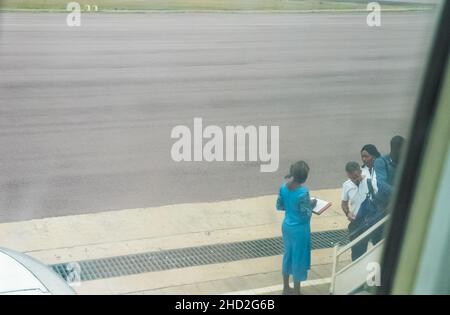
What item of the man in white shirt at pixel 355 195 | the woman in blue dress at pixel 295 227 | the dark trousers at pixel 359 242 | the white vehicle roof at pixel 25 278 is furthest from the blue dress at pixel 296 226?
the white vehicle roof at pixel 25 278

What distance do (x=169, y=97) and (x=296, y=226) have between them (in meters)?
4.16

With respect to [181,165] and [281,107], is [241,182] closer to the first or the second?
[181,165]

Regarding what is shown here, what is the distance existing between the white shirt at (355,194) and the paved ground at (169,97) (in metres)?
0.94

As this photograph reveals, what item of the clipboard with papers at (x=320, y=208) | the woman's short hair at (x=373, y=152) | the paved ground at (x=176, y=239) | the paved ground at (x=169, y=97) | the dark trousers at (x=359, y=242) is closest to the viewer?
the dark trousers at (x=359, y=242)

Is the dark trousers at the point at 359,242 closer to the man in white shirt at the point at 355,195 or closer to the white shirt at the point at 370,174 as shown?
the man in white shirt at the point at 355,195

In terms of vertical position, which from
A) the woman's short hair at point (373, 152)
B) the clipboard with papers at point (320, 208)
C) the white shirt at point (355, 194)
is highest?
the woman's short hair at point (373, 152)

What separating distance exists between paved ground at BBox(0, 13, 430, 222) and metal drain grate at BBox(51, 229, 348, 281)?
0.83m

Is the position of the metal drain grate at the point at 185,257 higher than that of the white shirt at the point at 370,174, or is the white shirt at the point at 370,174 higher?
the white shirt at the point at 370,174

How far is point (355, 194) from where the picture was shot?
2859mm

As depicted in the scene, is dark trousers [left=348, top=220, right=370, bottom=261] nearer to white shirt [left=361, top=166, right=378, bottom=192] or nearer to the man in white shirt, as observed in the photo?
the man in white shirt

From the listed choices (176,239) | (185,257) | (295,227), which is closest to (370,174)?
(295,227)

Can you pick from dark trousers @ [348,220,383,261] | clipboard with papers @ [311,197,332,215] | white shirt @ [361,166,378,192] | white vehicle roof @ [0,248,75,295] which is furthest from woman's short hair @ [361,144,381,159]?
white vehicle roof @ [0,248,75,295]

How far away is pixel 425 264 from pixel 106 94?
19.7ft

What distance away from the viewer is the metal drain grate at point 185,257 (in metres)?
3.34
